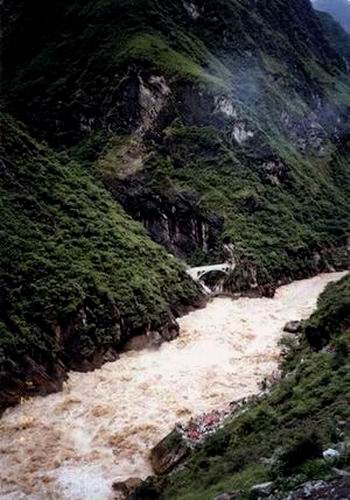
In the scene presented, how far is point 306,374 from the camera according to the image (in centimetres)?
3052

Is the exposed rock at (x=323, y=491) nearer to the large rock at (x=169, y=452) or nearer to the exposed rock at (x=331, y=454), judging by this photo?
the exposed rock at (x=331, y=454)

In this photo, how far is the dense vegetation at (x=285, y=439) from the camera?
1670 cm

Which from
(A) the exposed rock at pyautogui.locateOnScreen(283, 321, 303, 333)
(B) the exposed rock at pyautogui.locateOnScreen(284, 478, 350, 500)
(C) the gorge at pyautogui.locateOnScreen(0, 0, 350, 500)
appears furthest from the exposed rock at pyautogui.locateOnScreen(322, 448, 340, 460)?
(A) the exposed rock at pyautogui.locateOnScreen(283, 321, 303, 333)

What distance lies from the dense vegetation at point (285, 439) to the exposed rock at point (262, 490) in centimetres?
18

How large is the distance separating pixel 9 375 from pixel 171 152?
182 ft

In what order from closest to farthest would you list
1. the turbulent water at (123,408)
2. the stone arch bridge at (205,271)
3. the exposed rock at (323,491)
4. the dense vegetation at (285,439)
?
Result: the exposed rock at (323,491) → the dense vegetation at (285,439) → the turbulent water at (123,408) → the stone arch bridge at (205,271)

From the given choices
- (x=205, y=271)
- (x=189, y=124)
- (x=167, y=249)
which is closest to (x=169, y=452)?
(x=205, y=271)

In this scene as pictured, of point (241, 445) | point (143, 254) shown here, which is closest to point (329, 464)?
point (241, 445)

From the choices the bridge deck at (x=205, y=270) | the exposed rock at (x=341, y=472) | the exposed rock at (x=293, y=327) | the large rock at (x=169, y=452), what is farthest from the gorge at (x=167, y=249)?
the exposed rock at (x=293, y=327)

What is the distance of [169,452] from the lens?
33.4 metres

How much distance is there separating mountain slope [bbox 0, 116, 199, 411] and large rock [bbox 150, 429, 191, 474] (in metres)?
12.7

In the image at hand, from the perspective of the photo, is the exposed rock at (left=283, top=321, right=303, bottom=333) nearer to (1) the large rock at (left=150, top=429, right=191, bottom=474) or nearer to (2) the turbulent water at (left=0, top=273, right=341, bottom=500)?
(2) the turbulent water at (left=0, top=273, right=341, bottom=500)

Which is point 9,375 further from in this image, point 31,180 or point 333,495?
point 333,495

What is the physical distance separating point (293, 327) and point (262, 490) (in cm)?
4215
